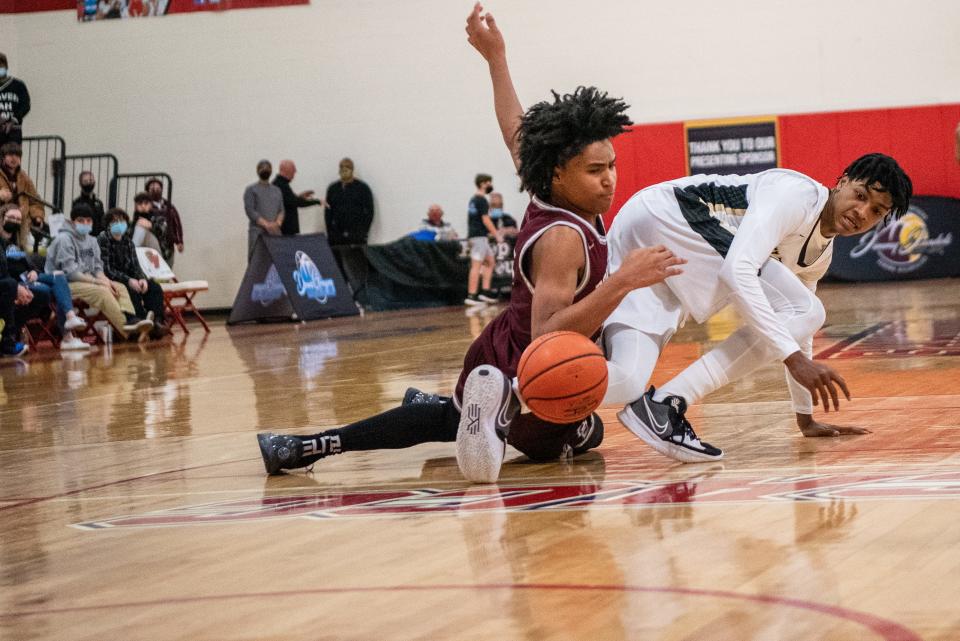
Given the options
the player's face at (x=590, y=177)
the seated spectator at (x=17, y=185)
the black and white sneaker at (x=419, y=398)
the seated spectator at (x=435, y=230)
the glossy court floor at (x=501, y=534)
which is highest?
the seated spectator at (x=17, y=185)

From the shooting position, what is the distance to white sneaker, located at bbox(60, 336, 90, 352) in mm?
12328

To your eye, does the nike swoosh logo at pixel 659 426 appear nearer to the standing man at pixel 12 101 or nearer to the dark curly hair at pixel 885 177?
the dark curly hair at pixel 885 177

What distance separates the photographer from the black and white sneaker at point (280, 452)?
13.9ft

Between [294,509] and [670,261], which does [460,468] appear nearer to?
[294,509]

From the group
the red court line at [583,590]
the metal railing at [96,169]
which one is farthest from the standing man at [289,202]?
the red court line at [583,590]

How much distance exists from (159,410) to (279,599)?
13.8 feet

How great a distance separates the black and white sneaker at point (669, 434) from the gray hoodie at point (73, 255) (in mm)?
9810

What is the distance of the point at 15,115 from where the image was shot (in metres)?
16.7

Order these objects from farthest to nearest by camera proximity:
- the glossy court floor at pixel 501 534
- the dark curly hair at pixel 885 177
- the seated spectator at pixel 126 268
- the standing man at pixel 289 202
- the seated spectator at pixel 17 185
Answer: the standing man at pixel 289 202 → the seated spectator at pixel 17 185 → the seated spectator at pixel 126 268 → the dark curly hair at pixel 885 177 → the glossy court floor at pixel 501 534

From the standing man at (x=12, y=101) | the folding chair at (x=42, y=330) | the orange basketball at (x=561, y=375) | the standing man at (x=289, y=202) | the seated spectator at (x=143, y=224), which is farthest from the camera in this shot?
the standing man at (x=289, y=202)

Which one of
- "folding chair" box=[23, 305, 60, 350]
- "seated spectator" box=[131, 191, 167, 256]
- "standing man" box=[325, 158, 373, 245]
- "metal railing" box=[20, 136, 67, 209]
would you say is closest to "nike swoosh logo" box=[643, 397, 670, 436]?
"folding chair" box=[23, 305, 60, 350]

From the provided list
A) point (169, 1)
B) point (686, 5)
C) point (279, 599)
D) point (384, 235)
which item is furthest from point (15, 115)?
point (279, 599)

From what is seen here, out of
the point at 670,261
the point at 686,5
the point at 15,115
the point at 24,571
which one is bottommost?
the point at 24,571

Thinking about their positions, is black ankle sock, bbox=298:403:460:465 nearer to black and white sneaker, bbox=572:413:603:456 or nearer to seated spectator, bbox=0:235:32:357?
black and white sneaker, bbox=572:413:603:456
